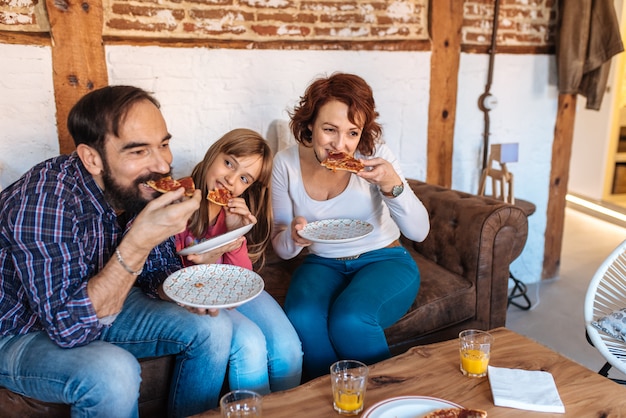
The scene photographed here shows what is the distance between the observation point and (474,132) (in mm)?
3793

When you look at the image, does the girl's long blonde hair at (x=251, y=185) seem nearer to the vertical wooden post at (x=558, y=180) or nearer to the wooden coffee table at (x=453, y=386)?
the wooden coffee table at (x=453, y=386)

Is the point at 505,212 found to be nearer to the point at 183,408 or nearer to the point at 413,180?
the point at 413,180

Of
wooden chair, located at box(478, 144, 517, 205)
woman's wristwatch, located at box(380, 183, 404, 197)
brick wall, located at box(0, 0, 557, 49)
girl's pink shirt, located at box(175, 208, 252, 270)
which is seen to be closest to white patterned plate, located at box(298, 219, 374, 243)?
woman's wristwatch, located at box(380, 183, 404, 197)

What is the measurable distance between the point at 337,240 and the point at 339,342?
43cm

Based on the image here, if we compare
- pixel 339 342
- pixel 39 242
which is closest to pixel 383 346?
pixel 339 342

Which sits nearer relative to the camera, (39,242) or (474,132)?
(39,242)

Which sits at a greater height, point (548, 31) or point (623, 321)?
point (548, 31)

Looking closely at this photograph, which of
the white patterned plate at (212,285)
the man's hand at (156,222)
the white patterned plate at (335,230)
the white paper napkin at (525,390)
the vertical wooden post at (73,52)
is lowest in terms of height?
the white paper napkin at (525,390)

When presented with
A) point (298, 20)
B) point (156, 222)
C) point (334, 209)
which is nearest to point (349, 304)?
point (334, 209)

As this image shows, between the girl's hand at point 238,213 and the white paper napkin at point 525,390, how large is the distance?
1.06 metres

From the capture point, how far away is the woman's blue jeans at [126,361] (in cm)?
164

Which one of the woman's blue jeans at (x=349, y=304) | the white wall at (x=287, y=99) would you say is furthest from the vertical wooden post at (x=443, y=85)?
the woman's blue jeans at (x=349, y=304)

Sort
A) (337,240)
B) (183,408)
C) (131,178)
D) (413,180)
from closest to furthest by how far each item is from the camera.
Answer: (131,178) < (183,408) < (337,240) < (413,180)

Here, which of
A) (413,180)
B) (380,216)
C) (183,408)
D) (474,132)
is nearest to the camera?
(183,408)
